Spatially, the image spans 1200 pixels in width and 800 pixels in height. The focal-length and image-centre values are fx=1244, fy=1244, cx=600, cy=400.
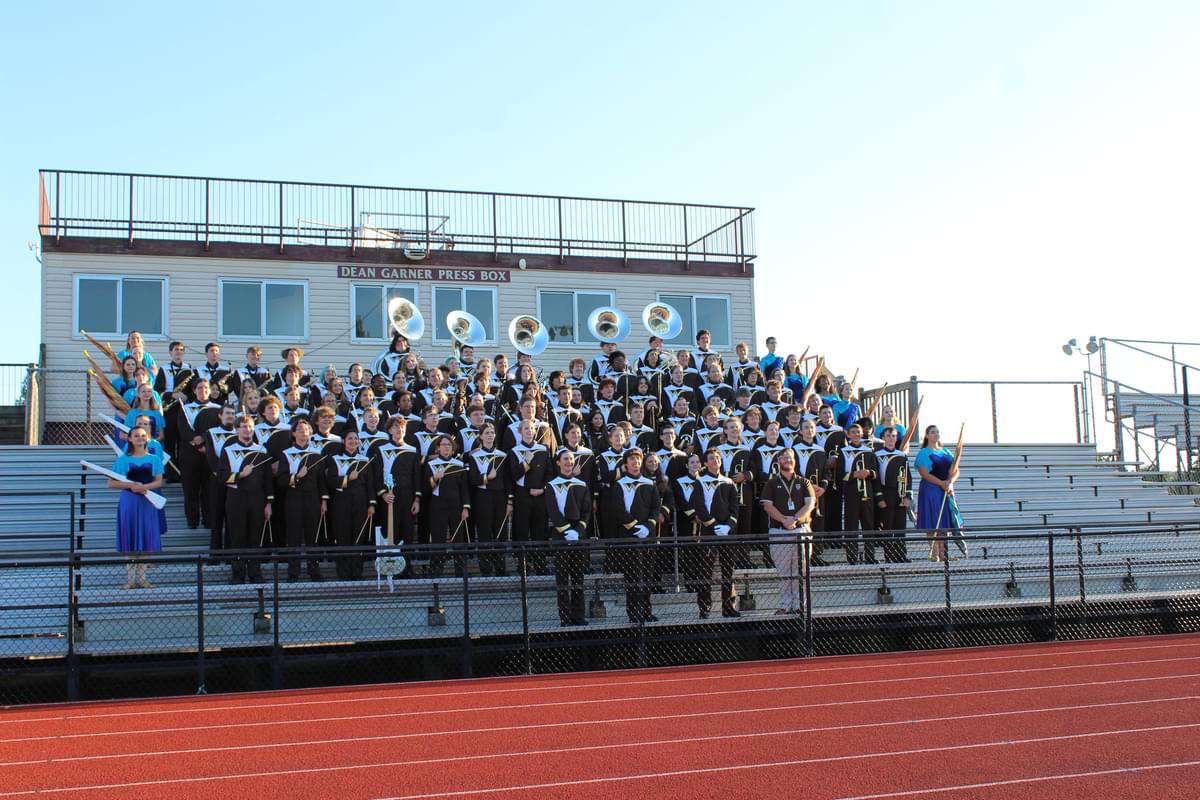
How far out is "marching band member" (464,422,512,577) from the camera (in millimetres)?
12641

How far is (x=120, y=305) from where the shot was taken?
20078 mm

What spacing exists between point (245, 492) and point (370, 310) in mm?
9759

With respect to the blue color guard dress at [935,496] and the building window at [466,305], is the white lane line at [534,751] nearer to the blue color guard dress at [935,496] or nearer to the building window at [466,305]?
the blue color guard dress at [935,496]

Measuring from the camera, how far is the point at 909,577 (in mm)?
12102

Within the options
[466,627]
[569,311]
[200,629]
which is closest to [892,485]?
[466,627]

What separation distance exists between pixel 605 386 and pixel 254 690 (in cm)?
636

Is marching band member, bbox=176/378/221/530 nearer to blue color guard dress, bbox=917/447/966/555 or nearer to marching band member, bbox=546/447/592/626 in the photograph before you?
marching band member, bbox=546/447/592/626

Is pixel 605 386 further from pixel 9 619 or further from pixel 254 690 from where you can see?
pixel 9 619

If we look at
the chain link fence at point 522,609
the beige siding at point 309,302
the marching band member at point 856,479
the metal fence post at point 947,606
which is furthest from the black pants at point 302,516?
the beige siding at point 309,302

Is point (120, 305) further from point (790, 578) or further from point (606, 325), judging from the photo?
point (790, 578)

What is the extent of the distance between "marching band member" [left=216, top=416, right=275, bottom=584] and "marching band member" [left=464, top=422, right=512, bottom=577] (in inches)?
79.6

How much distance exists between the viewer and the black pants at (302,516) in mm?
12023

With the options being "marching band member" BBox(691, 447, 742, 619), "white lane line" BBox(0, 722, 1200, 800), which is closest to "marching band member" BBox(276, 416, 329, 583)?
"marching band member" BBox(691, 447, 742, 619)

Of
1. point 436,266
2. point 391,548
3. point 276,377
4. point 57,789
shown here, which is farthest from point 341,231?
point 57,789
